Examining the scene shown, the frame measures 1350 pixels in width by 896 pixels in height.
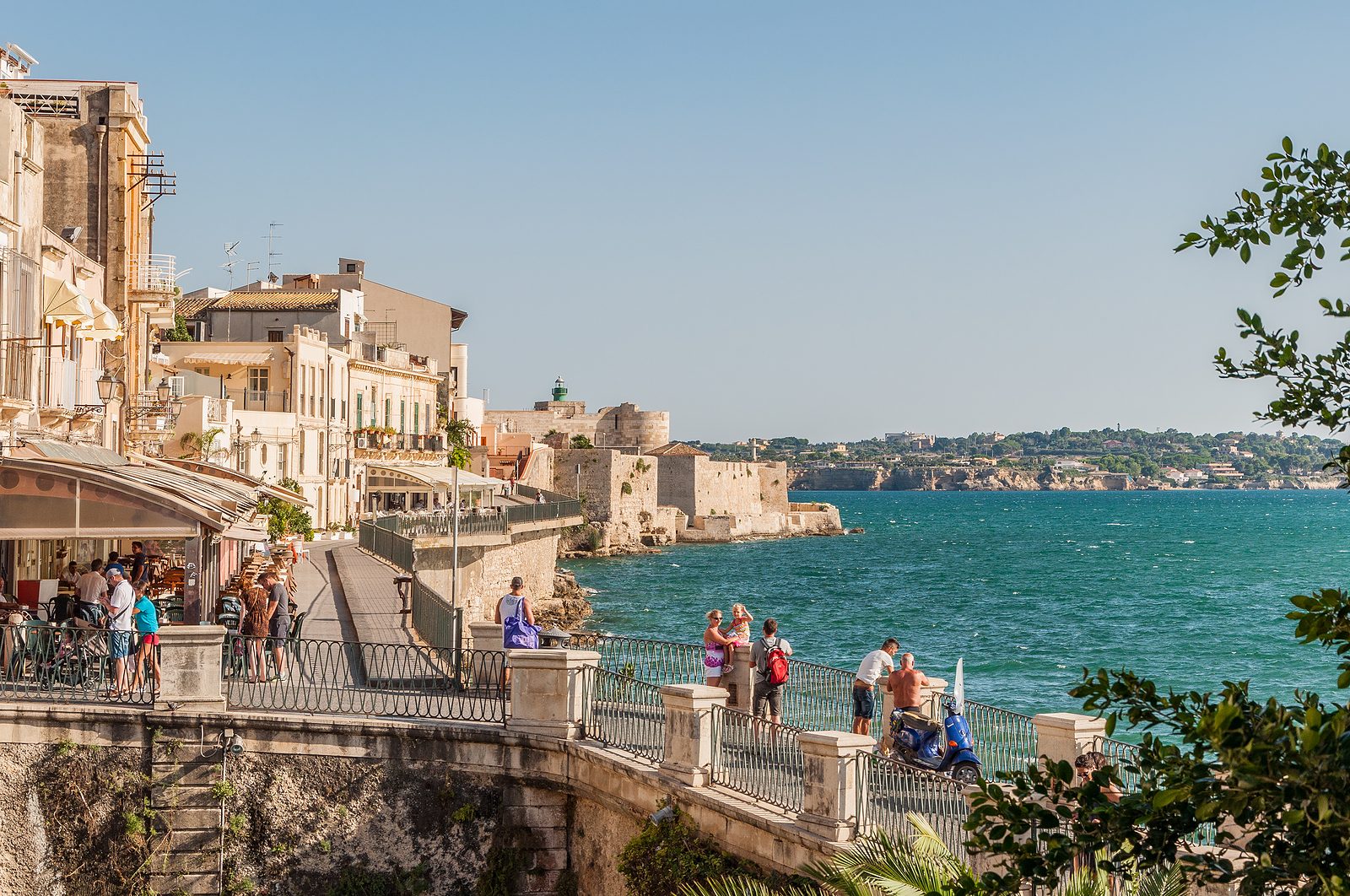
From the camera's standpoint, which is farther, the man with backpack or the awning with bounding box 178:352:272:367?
the awning with bounding box 178:352:272:367

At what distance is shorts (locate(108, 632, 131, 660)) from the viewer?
41.8 feet

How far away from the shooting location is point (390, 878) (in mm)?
12125

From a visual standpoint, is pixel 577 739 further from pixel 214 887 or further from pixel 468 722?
pixel 214 887

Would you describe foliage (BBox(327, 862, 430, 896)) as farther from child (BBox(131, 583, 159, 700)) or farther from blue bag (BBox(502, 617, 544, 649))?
blue bag (BBox(502, 617, 544, 649))

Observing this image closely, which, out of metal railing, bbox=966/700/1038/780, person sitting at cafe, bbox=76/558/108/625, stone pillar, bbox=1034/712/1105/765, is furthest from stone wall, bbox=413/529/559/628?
stone pillar, bbox=1034/712/1105/765

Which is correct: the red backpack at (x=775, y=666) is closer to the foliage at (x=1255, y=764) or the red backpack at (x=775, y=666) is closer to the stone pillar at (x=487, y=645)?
the stone pillar at (x=487, y=645)

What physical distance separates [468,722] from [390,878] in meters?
1.60

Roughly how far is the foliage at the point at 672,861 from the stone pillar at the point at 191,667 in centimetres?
431

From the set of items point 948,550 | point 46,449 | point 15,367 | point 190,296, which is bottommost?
point 948,550

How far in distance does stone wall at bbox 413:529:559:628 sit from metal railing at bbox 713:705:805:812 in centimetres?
1820

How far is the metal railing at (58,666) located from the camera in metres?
12.6

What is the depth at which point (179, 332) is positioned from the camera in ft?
179

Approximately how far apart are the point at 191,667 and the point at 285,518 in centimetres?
3109

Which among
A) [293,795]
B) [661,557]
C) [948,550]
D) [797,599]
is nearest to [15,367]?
[293,795]
